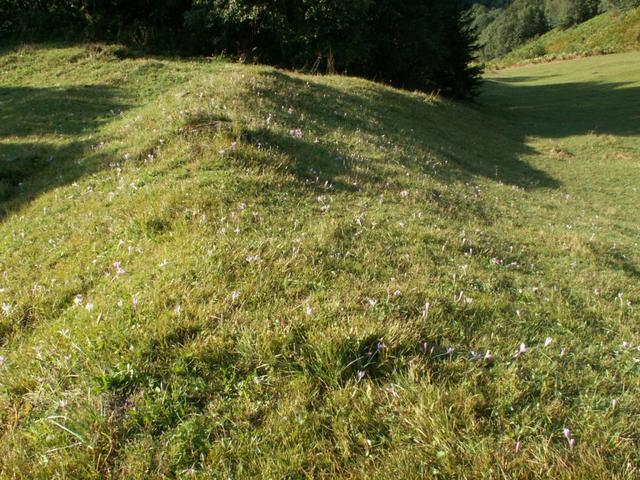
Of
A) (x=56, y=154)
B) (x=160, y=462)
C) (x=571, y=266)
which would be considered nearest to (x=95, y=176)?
(x=56, y=154)

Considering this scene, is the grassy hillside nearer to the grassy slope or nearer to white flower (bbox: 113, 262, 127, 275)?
the grassy slope

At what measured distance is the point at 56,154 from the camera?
11430mm

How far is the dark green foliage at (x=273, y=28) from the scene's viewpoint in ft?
84.4

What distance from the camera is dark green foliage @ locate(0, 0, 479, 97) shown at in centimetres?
2573

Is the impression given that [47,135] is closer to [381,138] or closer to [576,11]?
[381,138]

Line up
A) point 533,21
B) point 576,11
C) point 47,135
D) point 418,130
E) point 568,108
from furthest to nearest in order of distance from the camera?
point 533,21 → point 576,11 → point 568,108 → point 418,130 → point 47,135

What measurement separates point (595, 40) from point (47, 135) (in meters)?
103

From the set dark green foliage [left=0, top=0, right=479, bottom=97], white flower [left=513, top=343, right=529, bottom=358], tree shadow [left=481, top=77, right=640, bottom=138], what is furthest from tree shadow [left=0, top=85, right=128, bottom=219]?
tree shadow [left=481, top=77, right=640, bottom=138]

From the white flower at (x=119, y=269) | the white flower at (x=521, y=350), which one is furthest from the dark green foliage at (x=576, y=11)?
the white flower at (x=119, y=269)

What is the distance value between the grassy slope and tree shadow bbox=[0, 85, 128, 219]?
143 millimetres

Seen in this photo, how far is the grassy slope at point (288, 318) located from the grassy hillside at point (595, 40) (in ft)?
286

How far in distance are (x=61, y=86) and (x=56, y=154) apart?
10.2 m

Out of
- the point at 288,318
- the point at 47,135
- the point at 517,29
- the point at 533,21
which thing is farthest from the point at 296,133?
the point at 533,21

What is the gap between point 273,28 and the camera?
2633cm
